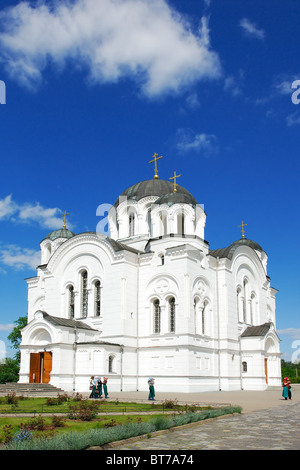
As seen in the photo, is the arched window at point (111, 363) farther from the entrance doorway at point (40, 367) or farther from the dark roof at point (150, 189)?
the dark roof at point (150, 189)

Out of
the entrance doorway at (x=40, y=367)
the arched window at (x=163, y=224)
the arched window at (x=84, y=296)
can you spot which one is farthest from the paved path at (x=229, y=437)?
the arched window at (x=163, y=224)

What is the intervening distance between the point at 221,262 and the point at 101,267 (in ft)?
28.6

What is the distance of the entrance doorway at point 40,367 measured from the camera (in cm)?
3023

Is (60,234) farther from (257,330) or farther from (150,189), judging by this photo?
(257,330)

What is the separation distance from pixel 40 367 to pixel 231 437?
23.2m

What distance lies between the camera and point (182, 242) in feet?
106

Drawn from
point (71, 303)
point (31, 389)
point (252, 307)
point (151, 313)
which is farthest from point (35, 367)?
point (252, 307)

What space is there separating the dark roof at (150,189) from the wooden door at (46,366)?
14033 mm

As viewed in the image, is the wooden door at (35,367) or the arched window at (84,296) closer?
the wooden door at (35,367)

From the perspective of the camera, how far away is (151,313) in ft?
104

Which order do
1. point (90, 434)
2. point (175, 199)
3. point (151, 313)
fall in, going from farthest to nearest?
point (175, 199) < point (151, 313) < point (90, 434)

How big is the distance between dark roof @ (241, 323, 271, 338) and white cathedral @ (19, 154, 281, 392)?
0.09m

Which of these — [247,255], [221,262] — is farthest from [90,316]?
[247,255]

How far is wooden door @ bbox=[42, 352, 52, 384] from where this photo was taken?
98.9ft
